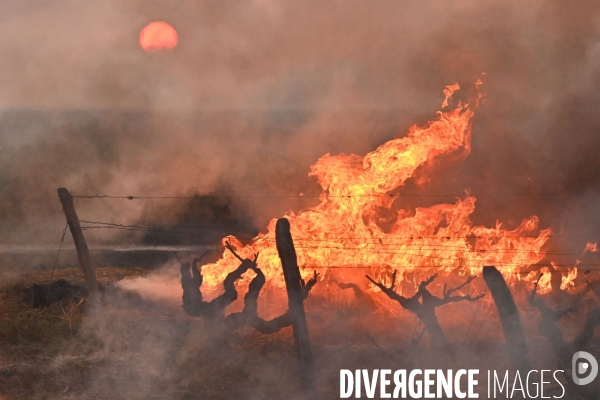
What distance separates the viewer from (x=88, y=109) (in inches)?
955

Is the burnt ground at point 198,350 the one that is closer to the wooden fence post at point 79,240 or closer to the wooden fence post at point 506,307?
the wooden fence post at point 79,240

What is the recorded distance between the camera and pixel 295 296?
9.41 m

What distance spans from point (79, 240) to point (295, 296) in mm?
4725

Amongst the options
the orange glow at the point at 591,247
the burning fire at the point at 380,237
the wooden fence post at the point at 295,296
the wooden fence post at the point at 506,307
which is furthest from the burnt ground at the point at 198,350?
the orange glow at the point at 591,247

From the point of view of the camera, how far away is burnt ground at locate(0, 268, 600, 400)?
9969 millimetres

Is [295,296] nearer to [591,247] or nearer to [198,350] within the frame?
[198,350]

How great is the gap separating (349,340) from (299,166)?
1147 centimetres

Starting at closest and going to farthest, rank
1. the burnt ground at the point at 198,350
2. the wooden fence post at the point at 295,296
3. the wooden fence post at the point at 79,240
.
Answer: the wooden fence post at the point at 295,296 < the burnt ground at the point at 198,350 < the wooden fence post at the point at 79,240

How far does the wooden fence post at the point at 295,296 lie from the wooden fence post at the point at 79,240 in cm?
434

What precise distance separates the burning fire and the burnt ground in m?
1.22

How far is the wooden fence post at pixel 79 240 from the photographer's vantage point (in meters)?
11.2

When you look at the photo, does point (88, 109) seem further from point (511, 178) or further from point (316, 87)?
point (511, 178)

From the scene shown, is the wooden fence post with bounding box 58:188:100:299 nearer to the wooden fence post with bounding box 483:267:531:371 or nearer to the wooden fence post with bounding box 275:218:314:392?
the wooden fence post with bounding box 275:218:314:392

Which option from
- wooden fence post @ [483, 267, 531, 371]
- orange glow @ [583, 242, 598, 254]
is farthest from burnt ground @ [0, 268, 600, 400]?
orange glow @ [583, 242, 598, 254]
